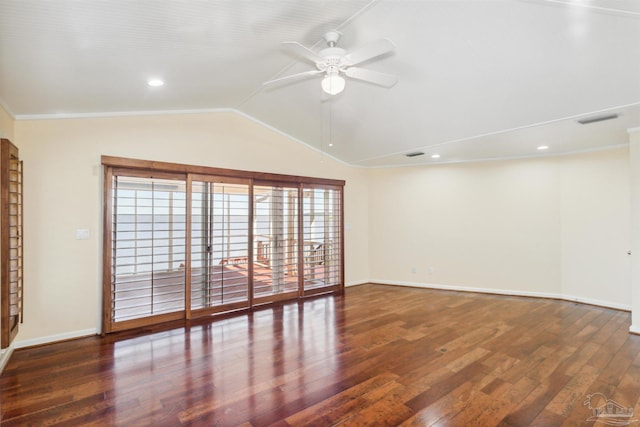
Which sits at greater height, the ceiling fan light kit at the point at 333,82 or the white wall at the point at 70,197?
the ceiling fan light kit at the point at 333,82

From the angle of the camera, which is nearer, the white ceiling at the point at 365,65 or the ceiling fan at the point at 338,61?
the white ceiling at the point at 365,65

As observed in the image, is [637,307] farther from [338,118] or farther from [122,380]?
[122,380]

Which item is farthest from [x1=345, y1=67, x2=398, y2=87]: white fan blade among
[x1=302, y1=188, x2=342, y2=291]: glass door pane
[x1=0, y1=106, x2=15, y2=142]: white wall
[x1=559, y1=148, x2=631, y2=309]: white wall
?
[x1=559, y1=148, x2=631, y2=309]: white wall

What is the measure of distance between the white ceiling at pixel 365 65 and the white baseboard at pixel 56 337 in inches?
92.5

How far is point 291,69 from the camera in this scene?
324cm

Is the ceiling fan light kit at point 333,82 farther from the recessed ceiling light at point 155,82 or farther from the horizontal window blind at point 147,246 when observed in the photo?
the horizontal window blind at point 147,246

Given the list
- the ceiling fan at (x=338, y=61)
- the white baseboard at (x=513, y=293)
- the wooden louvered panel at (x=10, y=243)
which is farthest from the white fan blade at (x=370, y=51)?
the white baseboard at (x=513, y=293)

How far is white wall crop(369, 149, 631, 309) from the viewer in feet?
15.4

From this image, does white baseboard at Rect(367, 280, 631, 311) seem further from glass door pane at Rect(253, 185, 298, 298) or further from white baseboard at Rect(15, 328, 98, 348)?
white baseboard at Rect(15, 328, 98, 348)

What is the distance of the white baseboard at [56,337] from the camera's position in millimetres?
3242

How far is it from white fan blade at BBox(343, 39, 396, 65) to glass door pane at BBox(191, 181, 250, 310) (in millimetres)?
2739

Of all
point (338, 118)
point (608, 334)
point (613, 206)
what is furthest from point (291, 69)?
point (613, 206)

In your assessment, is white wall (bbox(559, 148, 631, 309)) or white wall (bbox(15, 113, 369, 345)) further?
white wall (bbox(559, 148, 631, 309))

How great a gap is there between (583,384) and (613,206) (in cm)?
340
